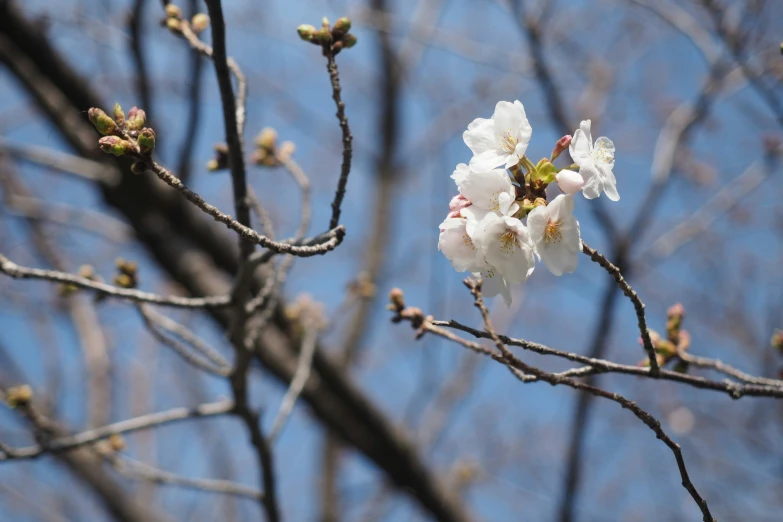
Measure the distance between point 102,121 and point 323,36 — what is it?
581 mm

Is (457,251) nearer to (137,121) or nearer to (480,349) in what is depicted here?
(480,349)

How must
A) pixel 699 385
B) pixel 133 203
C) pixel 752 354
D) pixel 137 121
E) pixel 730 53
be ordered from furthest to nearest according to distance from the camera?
pixel 752 354 < pixel 133 203 < pixel 730 53 < pixel 699 385 < pixel 137 121

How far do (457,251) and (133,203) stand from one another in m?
2.61

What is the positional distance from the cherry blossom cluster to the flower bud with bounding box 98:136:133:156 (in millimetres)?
649

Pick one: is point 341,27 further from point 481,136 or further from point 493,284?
point 493,284

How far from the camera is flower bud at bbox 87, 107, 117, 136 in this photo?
110 cm

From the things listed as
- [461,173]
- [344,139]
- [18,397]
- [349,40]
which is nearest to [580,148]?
[461,173]

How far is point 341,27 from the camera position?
58.8 inches

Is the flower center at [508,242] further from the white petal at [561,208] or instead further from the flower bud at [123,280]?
the flower bud at [123,280]

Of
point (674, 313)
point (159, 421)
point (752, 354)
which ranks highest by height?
point (752, 354)

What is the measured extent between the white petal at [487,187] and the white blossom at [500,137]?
0.05 m

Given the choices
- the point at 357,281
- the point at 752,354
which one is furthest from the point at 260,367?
the point at 752,354

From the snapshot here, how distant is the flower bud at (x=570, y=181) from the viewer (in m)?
1.19

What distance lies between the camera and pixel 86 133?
3.26 meters
